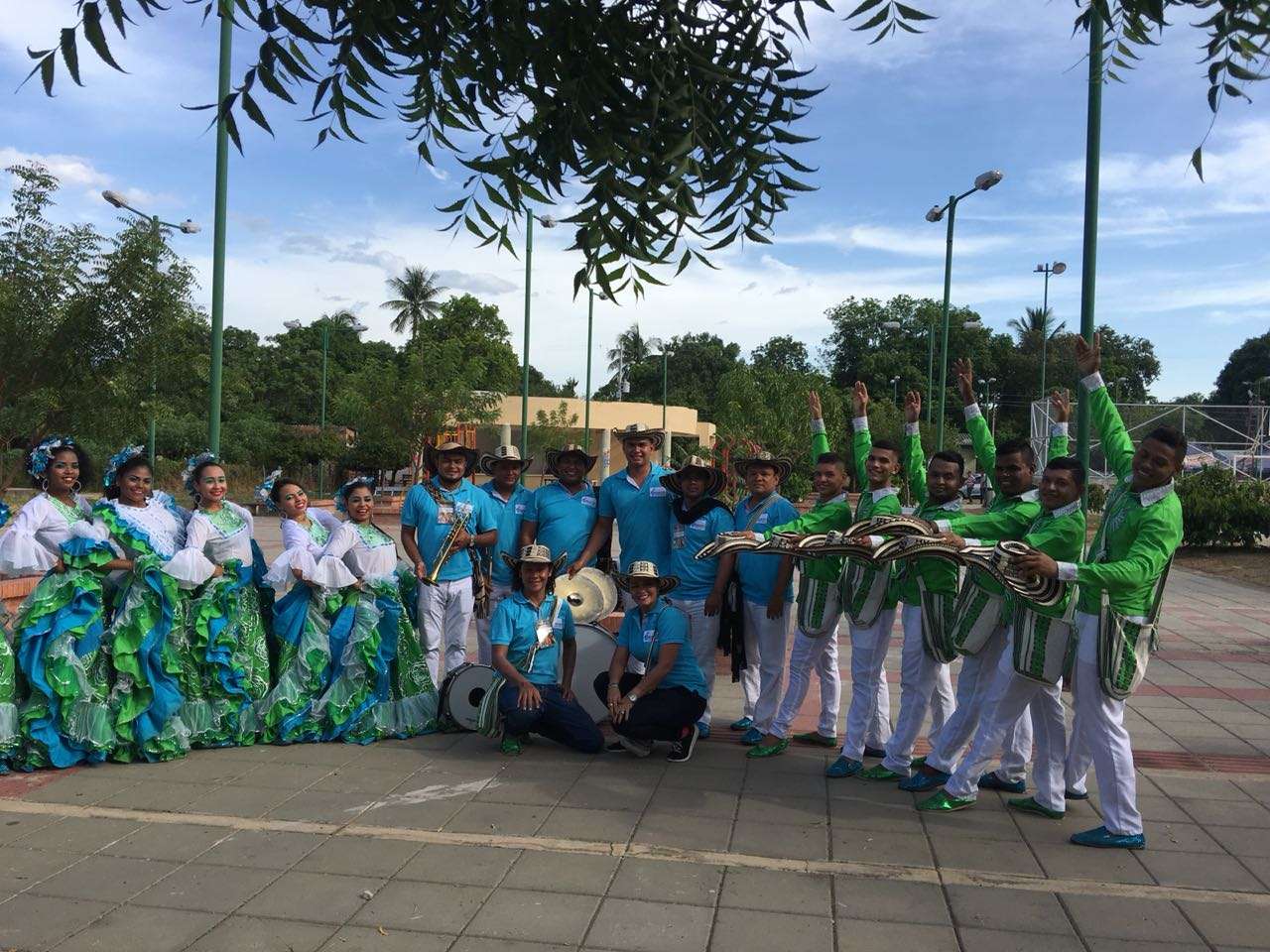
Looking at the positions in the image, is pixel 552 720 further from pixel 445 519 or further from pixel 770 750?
pixel 445 519

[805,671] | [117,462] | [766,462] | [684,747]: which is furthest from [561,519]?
[117,462]

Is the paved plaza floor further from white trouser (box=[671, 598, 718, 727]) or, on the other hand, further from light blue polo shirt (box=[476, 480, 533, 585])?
light blue polo shirt (box=[476, 480, 533, 585])

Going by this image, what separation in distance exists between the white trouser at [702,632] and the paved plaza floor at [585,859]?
1.66 feet

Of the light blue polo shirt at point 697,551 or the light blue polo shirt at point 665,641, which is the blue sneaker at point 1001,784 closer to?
the light blue polo shirt at point 665,641

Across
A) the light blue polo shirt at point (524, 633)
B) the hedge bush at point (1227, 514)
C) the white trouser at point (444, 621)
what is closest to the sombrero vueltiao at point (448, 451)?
the white trouser at point (444, 621)

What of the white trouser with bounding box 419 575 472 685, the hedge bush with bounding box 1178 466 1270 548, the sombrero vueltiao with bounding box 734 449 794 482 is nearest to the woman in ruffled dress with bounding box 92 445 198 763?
the white trouser with bounding box 419 575 472 685

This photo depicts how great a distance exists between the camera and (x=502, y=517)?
23.2 ft

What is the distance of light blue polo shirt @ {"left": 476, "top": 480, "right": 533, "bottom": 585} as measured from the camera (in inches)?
271

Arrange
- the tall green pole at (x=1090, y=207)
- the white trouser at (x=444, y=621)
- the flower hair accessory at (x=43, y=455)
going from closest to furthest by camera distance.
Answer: the flower hair accessory at (x=43, y=455)
the white trouser at (x=444, y=621)
the tall green pole at (x=1090, y=207)

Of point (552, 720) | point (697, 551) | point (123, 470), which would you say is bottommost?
point (552, 720)

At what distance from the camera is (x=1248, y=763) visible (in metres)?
6.07

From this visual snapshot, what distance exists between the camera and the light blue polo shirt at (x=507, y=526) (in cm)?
689

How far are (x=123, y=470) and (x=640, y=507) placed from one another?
3.09 meters

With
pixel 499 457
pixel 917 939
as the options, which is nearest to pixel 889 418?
pixel 499 457
